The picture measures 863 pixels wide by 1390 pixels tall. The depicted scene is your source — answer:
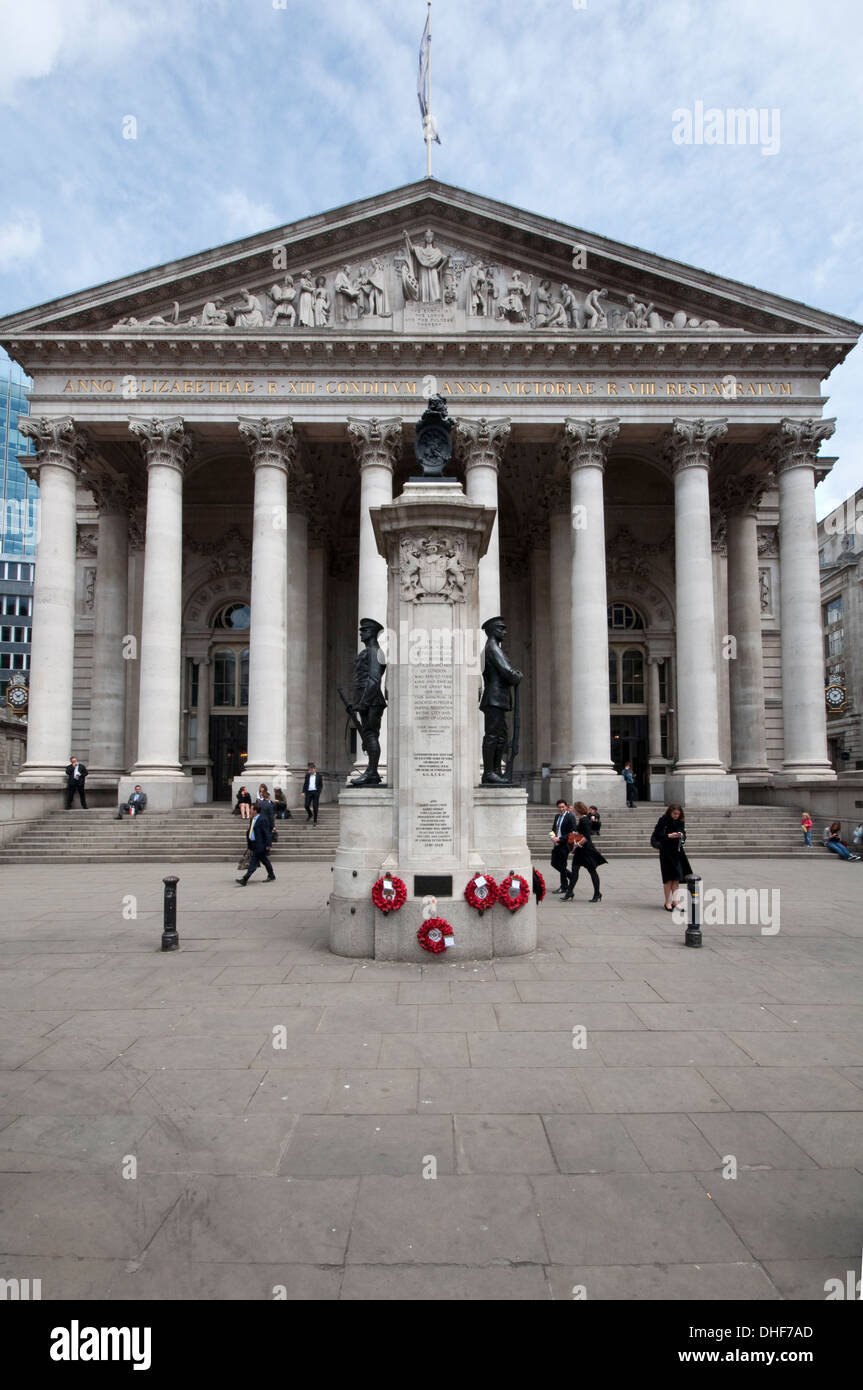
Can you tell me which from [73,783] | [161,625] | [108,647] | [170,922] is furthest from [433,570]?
[108,647]

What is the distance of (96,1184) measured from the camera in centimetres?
434

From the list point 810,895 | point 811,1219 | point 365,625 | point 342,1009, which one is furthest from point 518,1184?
point 810,895

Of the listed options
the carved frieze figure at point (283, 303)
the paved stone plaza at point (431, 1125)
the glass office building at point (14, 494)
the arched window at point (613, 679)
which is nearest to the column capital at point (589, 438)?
the carved frieze figure at point (283, 303)

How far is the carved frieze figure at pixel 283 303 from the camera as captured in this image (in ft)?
92.9

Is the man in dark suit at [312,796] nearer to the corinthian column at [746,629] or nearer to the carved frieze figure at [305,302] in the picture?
the carved frieze figure at [305,302]

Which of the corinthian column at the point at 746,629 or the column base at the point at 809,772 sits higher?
the corinthian column at the point at 746,629

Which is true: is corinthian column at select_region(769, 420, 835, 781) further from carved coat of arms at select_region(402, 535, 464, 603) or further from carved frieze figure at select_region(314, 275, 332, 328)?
carved coat of arms at select_region(402, 535, 464, 603)

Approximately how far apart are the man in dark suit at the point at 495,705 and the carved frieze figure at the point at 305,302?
73.9ft

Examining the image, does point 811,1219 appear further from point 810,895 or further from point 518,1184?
point 810,895

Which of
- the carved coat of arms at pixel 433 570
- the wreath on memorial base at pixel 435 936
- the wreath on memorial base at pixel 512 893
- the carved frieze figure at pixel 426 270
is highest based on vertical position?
the carved frieze figure at pixel 426 270

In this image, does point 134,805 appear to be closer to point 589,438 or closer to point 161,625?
point 161,625

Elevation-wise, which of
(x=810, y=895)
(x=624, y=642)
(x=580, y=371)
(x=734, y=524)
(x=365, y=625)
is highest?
(x=580, y=371)

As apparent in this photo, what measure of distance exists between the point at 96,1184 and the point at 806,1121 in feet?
14.4

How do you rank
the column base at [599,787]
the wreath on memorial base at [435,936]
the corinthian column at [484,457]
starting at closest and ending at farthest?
the wreath on memorial base at [435,936]
the column base at [599,787]
the corinthian column at [484,457]
